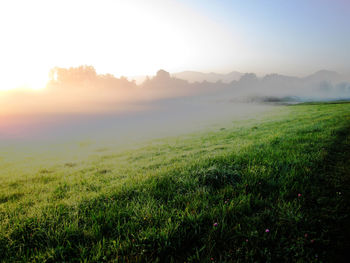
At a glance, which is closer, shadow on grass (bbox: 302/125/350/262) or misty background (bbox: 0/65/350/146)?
shadow on grass (bbox: 302/125/350/262)

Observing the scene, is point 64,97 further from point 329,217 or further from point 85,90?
point 329,217

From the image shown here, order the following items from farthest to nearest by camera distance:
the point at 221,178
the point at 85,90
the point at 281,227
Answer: the point at 85,90
the point at 221,178
the point at 281,227

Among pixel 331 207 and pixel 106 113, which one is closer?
pixel 331 207

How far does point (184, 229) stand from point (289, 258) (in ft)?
4.42

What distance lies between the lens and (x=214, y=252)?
2.06 metres

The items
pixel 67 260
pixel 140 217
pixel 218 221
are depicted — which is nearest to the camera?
pixel 67 260

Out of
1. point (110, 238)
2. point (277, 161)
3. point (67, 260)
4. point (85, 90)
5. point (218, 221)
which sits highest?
point (85, 90)

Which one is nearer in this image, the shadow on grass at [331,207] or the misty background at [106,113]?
the shadow on grass at [331,207]

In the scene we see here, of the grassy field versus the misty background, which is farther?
the misty background

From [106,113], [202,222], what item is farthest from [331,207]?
[106,113]

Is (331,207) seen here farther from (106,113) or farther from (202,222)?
(106,113)

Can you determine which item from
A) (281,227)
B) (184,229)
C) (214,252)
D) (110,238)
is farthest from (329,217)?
(110,238)

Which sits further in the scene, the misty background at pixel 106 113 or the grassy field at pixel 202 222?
the misty background at pixel 106 113

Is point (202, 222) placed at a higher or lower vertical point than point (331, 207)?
lower
